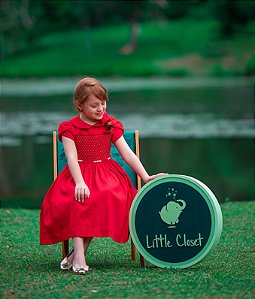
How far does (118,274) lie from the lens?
5.89m

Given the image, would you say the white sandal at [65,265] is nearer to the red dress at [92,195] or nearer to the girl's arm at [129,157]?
the red dress at [92,195]

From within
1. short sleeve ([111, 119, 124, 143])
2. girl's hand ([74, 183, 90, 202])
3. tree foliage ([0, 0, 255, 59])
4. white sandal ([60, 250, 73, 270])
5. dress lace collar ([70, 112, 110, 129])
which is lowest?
white sandal ([60, 250, 73, 270])

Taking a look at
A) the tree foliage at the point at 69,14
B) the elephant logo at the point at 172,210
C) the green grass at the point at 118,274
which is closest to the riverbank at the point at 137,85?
the tree foliage at the point at 69,14

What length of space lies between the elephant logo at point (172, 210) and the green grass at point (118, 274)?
289 millimetres

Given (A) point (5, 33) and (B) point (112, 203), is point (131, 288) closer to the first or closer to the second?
(B) point (112, 203)

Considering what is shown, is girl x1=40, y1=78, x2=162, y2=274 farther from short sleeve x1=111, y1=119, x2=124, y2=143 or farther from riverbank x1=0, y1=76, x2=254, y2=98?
riverbank x1=0, y1=76, x2=254, y2=98

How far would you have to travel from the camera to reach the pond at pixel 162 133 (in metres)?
12.6

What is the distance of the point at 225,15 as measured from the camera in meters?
51.9

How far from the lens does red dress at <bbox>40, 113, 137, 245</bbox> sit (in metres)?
5.98

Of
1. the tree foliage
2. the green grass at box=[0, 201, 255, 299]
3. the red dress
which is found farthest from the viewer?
the tree foliage

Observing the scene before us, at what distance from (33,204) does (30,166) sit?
12.1ft

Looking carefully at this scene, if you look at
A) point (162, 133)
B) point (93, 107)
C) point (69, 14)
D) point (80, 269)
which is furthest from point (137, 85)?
point (80, 269)

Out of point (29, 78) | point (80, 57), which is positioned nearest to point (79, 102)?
point (29, 78)

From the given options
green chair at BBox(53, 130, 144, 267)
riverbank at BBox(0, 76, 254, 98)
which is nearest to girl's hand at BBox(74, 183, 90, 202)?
green chair at BBox(53, 130, 144, 267)
